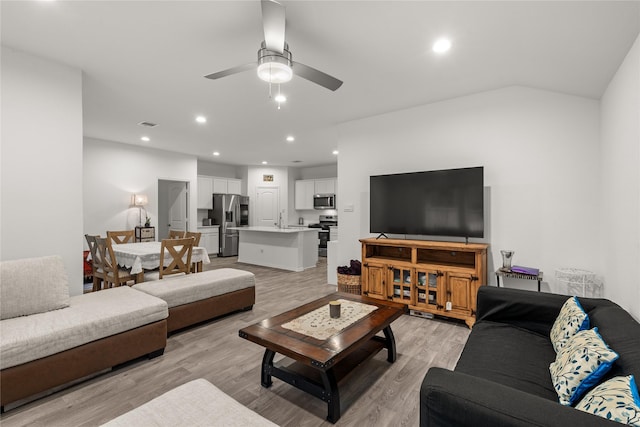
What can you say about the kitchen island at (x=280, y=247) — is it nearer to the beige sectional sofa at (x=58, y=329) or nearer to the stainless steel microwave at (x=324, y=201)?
the stainless steel microwave at (x=324, y=201)

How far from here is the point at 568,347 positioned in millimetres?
1547

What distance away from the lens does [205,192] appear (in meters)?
8.48

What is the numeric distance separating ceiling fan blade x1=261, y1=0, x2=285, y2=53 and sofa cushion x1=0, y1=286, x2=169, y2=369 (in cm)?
244

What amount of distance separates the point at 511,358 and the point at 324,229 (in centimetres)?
719

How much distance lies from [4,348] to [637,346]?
11.4 feet

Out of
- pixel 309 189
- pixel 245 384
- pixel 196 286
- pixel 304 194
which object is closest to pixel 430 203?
pixel 245 384

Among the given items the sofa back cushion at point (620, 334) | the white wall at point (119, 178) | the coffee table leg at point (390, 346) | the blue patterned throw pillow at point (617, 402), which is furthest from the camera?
the white wall at point (119, 178)

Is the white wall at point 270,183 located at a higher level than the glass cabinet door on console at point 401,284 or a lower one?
higher

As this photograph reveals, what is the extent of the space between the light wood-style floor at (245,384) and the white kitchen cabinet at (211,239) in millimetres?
5155

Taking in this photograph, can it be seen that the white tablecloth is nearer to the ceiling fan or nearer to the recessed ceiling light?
the ceiling fan

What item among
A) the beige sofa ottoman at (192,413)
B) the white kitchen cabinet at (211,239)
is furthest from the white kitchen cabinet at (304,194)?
the beige sofa ottoman at (192,413)

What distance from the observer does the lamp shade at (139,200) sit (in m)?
6.48

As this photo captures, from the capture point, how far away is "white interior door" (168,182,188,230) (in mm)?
7738

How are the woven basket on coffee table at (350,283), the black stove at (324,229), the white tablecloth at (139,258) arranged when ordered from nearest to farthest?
the white tablecloth at (139,258)
the woven basket on coffee table at (350,283)
the black stove at (324,229)
